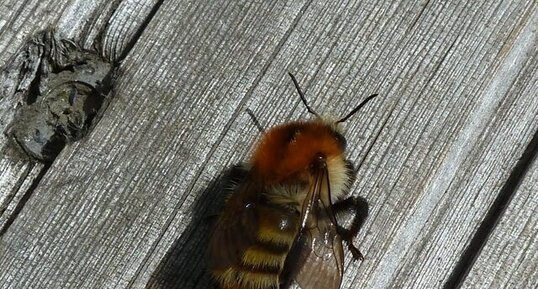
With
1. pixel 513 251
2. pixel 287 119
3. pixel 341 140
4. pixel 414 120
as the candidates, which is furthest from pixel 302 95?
pixel 513 251

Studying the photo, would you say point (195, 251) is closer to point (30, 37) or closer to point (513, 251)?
point (30, 37)

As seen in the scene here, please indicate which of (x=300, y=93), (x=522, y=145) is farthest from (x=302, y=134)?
(x=522, y=145)

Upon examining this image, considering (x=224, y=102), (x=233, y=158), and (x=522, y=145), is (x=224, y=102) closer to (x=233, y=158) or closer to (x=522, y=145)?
(x=233, y=158)

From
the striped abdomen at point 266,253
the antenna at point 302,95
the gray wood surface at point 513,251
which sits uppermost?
the antenna at point 302,95

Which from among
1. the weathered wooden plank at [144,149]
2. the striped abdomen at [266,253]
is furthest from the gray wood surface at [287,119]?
the striped abdomen at [266,253]

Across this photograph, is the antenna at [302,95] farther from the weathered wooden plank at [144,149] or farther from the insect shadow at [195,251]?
the insect shadow at [195,251]
